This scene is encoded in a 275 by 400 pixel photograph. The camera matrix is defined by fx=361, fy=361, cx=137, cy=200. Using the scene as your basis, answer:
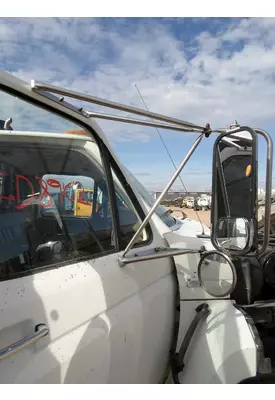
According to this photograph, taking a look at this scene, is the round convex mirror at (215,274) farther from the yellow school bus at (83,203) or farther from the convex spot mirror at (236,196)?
the yellow school bus at (83,203)

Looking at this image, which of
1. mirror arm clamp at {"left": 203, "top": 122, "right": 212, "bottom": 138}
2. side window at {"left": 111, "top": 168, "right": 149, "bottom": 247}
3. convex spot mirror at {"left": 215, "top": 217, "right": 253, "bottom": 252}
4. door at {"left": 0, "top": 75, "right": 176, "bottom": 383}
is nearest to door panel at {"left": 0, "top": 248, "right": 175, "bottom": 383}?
door at {"left": 0, "top": 75, "right": 176, "bottom": 383}

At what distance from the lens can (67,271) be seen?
5.41ft

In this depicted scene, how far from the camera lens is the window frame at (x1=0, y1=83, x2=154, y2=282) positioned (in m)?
1.53

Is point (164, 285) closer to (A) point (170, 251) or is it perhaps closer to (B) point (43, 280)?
(A) point (170, 251)

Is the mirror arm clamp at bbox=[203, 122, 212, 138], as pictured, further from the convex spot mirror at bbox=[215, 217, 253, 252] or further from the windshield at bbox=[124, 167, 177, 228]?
the windshield at bbox=[124, 167, 177, 228]

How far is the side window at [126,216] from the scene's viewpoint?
2076mm

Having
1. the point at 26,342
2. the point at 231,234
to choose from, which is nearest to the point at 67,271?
the point at 26,342

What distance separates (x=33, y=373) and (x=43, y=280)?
1.17 feet

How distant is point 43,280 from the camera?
5.02ft

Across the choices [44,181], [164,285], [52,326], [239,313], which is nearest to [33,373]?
[52,326]

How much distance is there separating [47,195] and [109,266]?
1.56 ft

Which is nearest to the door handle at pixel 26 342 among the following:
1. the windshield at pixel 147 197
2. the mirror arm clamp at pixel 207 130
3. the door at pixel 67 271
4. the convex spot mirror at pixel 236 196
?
the door at pixel 67 271

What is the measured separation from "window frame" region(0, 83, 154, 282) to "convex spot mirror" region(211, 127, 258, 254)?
18.2 inches

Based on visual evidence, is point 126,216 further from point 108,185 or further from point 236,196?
point 236,196
